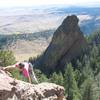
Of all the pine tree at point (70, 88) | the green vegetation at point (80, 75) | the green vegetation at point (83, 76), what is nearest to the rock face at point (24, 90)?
the green vegetation at point (80, 75)

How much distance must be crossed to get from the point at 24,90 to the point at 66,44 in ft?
396

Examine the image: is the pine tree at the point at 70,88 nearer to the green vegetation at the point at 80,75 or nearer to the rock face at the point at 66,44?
the green vegetation at the point at 80,75

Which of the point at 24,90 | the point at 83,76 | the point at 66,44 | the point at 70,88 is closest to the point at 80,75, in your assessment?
the point at 83,76

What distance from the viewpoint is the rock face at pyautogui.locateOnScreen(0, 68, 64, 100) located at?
16.1m

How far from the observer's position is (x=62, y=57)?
452ft

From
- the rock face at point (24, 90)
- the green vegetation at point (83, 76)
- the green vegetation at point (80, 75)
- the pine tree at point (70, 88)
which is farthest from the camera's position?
the pine tree at point (70, 88)

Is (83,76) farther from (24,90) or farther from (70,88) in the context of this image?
(24,90)

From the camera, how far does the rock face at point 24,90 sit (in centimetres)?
1610

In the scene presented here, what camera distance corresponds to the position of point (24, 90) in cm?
1769

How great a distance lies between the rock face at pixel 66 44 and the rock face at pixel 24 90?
382ft

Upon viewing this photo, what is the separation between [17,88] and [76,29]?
122460 mm

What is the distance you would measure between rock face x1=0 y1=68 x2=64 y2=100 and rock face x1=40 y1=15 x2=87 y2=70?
116457 mm

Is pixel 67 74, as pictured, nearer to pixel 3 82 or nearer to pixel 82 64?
pixel 82 64

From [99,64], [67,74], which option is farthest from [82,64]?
[67,74]
